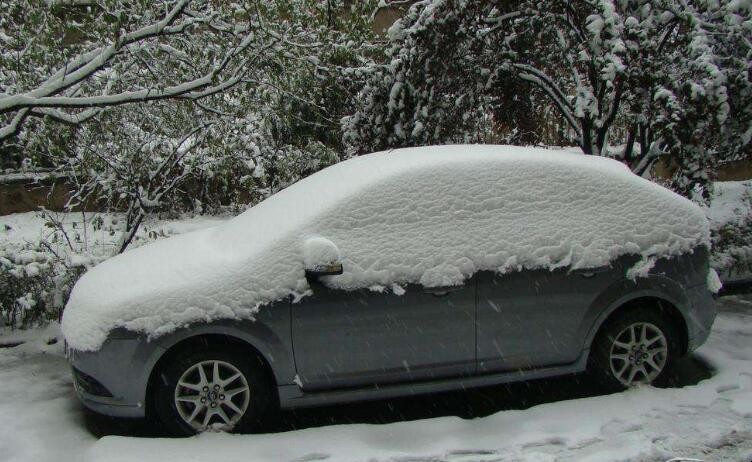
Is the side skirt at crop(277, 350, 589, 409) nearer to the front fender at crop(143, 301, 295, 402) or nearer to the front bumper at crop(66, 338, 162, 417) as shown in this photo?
the front fender at crop(143, 301, 295, 402)

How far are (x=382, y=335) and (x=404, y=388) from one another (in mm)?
360

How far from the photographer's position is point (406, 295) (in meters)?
4.04

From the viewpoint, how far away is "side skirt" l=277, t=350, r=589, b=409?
13.0ft

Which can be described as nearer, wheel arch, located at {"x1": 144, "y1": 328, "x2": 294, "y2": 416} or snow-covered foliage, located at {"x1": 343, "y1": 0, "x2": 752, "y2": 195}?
wheel arch, located at {"x1": 144, "y1": 328, "x2": 294, "y2": 416}

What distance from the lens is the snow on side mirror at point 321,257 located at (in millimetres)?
3820

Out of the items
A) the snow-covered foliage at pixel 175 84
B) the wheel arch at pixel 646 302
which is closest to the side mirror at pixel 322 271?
the wheel arch at pixel 646 302

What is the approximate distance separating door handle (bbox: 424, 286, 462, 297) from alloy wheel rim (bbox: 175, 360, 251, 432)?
1.19 metres

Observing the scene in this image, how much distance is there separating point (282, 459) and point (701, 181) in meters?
4.77

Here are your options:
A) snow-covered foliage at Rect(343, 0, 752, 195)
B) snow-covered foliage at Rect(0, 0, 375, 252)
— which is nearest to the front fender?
snow-covered foliage at Rect(0, 0, 375, 252)

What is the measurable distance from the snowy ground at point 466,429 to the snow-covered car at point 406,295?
0.20 m

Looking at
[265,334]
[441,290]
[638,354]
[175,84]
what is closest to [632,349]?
[638,354]

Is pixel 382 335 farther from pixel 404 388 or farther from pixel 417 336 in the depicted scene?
pixel 404 388

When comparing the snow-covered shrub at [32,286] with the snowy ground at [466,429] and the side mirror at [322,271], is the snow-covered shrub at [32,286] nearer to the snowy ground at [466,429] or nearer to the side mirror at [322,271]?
the snowy ground at [466,429]

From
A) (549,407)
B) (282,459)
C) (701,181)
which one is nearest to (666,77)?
(701,181)
